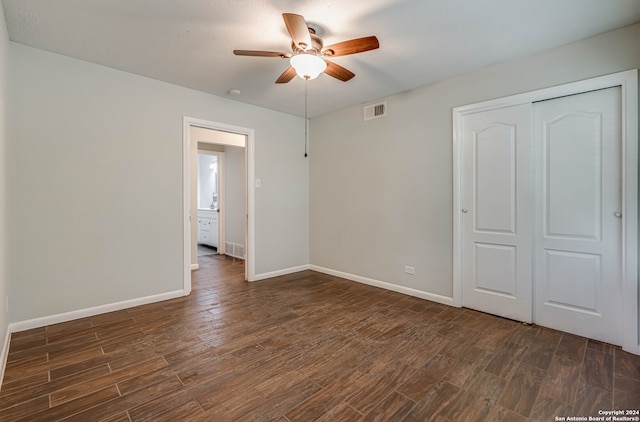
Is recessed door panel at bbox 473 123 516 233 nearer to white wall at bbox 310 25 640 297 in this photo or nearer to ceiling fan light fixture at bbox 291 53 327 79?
white wall at bbox 310 25 640 297

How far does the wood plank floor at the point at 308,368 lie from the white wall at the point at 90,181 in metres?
0.40

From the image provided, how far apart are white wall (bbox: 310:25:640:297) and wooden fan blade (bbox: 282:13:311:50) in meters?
1.98

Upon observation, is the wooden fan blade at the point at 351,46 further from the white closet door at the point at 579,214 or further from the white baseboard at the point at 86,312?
the white baseboard at the point at 86,312

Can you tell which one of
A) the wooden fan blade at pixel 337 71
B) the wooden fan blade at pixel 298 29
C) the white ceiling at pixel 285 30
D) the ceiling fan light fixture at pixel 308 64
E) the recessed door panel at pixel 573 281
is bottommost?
the recessed door panel at pixel 573 281

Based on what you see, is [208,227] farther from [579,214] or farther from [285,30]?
[579,214]

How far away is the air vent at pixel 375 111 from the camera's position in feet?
13.3

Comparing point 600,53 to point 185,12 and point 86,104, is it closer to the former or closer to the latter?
point 185,12

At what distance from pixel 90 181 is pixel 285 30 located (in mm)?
2492

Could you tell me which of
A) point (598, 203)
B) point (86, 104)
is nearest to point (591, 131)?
point (598, 203)

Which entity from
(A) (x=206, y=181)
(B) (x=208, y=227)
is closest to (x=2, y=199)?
(B) (x=208, y=227)

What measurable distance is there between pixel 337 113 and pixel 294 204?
1.64m

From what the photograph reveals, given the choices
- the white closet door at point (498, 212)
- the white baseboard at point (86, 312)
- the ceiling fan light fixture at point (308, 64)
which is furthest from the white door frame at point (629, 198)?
the white baseboard at point (86, 312)

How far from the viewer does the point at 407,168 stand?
12.5 ft

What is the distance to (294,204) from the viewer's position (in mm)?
5035
